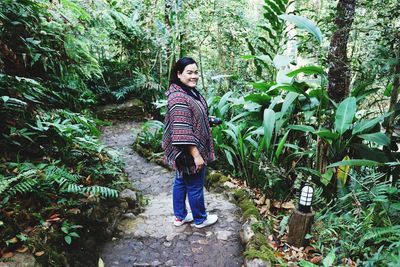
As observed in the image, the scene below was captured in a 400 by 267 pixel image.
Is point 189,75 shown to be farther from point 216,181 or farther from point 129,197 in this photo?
point 216,181

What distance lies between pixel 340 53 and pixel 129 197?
2506 mm

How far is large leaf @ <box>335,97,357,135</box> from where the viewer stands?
8.04 ft

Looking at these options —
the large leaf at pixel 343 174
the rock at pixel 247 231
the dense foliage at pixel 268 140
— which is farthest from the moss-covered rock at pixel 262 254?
the large leaf at pixel 343 174

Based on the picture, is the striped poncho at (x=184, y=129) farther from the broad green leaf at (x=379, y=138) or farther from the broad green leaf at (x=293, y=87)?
the broad green leaf at (x=379, y=138)

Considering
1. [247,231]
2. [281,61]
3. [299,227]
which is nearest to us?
[299,227]

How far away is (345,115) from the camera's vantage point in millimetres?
2479

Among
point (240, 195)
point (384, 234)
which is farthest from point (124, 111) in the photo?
point (384, 234)

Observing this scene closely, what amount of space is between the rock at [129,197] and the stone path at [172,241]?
5.8 inches

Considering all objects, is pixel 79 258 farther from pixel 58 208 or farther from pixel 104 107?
pixel 104 107

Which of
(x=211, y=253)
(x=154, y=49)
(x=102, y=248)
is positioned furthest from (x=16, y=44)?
(x=154, y=49)

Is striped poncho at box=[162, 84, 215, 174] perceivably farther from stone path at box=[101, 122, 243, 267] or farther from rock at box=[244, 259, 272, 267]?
rock at box=[244, 259, 272, 267]

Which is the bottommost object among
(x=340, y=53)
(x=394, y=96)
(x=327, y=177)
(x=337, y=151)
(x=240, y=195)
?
(x=240, y=195)

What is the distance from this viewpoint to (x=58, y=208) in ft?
6.66

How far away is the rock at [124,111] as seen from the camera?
655 centimetres
